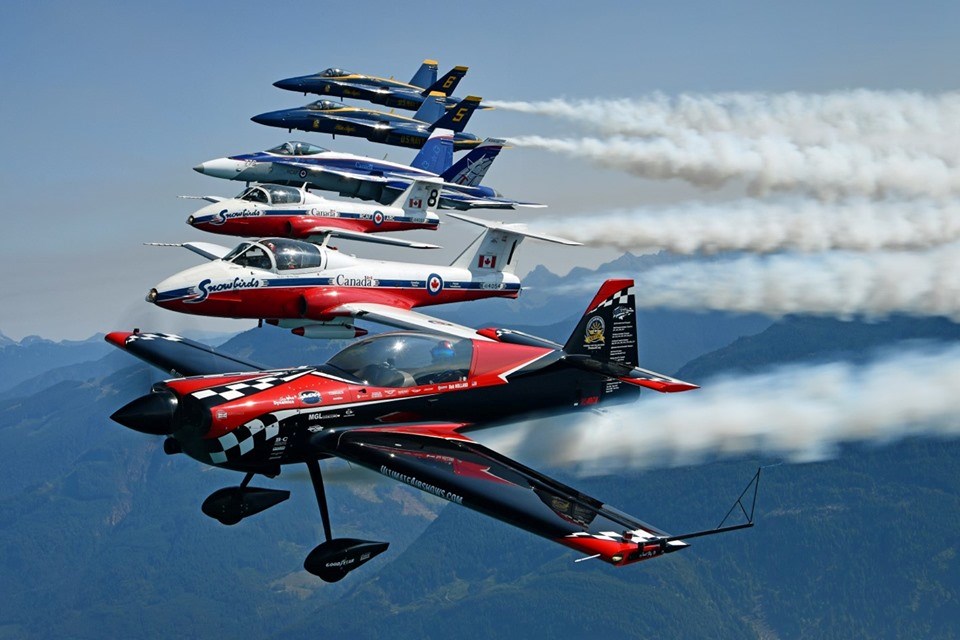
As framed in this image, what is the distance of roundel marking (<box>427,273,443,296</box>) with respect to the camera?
41.0 m

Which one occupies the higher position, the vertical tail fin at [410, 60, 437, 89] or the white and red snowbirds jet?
the vertical tail fin at [410, 60, 437, 89]

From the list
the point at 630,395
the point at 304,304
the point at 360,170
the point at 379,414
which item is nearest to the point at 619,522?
the point at 379,414

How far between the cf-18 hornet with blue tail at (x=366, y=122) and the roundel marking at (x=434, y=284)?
22.0 meters

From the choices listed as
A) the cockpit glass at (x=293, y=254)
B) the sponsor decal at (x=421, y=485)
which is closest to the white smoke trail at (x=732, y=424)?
the sponsor decal at (x=421, y=485)

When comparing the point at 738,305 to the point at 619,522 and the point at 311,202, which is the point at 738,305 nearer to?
the point at 311,202

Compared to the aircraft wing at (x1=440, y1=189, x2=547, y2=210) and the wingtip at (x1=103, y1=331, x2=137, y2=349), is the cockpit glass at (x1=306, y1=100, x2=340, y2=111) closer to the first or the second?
the aircraft wing at (x1=440, y1=189, x2=547, y2=210)

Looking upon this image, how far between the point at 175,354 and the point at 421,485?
11.2 meters

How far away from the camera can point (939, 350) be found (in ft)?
137

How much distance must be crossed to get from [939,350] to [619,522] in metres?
28.5

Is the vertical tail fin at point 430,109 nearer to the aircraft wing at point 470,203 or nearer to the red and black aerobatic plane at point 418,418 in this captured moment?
the aircraft wing at point 470,203

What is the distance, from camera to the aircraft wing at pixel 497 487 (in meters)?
17.0

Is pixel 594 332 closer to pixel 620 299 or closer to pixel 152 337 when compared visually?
pixel 620 299

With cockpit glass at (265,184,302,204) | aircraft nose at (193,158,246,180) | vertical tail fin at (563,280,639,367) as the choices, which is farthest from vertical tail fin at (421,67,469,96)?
vertical tail fin at (563,280,639,367)

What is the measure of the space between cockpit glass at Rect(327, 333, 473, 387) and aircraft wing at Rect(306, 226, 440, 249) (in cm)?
1941
